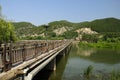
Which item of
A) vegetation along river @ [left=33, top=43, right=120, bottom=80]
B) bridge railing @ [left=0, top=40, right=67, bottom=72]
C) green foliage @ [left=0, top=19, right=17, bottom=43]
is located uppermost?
green foliage @ [left=0, top=19, right=17, bottom=43]

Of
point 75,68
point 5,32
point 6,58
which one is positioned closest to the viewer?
point 6,58

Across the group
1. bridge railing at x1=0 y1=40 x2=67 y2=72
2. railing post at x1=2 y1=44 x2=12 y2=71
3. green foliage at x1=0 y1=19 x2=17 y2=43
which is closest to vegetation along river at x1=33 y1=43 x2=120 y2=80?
bridge railing at x1=0 y1=40 x2=67 y2=72

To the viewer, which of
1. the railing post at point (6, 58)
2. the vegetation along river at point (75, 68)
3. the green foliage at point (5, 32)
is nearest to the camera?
the railing post at point (6, 58)

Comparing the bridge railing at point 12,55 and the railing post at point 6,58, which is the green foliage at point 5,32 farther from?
the railing post at point 6,58

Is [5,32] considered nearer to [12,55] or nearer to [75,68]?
[75,68]

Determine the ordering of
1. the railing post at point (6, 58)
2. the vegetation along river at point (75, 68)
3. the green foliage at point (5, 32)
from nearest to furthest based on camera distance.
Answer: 1. the railing post at point (6, 58)
2. the vegetation along river at point (75, 68)
3. the green foliage at point (5, 32)

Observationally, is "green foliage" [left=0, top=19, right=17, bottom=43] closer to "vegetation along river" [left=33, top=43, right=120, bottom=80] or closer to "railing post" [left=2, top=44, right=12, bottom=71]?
"vegetation along river" [left=33, top=43, right=120, bottom=80]

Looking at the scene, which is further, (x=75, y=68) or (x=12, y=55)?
(x=75, y=68)

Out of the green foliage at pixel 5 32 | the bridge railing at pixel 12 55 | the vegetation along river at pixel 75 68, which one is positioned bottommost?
the vegetation along river at pixel 75 68

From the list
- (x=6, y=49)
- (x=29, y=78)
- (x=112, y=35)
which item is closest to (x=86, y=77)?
(x=29, y=78)

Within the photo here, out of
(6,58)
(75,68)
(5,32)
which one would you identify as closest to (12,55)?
(6,58)

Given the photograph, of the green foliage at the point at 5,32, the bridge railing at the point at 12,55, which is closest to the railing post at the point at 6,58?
the bridge railing at the point at 12,55

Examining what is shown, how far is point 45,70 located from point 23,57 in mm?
11719

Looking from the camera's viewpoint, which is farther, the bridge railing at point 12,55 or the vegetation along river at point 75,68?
the vegetation along river at point 75,68
